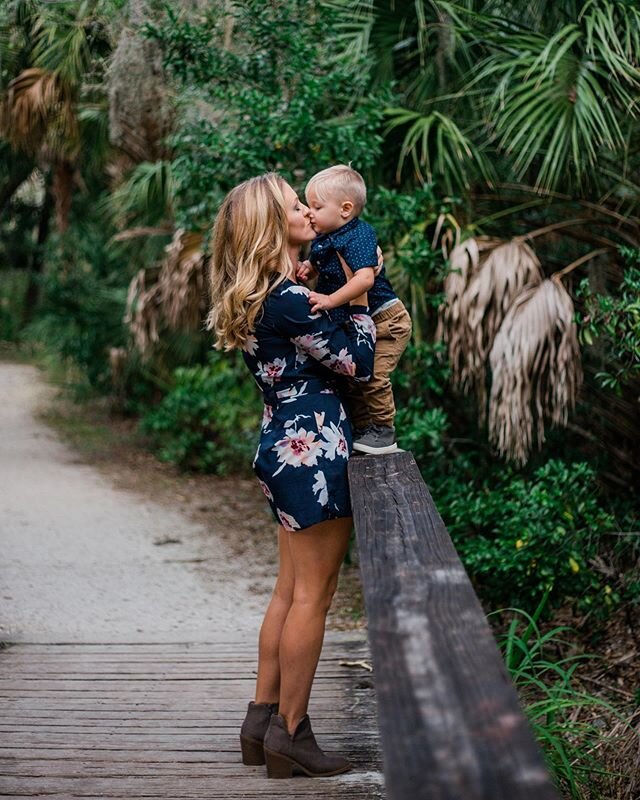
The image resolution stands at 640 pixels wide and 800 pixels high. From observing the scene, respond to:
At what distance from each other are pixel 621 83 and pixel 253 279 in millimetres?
4124

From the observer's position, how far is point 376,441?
3682 millimetres

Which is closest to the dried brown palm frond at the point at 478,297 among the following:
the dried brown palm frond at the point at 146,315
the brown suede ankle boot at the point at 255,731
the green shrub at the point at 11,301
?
the brown suede ankle boot at the point at 255,731

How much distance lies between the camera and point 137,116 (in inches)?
327

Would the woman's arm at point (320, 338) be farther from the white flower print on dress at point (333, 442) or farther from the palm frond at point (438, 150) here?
the palm frond at point (438, 150)

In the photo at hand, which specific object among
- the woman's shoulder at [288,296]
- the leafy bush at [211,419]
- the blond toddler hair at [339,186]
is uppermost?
the blond toddler hair at [339,186]

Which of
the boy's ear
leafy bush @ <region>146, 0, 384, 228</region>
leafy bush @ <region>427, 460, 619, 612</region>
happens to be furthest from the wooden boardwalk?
leafy bush @ <region>146, 0, 384, 228</region>

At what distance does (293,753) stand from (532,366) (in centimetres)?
315

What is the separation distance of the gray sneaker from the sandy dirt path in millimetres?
2303

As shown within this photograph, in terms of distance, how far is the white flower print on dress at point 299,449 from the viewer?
129 inches

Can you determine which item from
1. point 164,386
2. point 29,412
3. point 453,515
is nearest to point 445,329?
point 453,515

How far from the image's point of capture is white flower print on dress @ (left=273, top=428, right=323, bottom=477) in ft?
10.7

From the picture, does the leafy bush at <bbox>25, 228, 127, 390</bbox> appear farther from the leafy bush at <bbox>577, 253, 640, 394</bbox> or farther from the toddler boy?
the toddler boy

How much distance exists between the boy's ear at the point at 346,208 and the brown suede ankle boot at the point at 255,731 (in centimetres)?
175

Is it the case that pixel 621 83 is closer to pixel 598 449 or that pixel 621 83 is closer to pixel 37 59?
pixel 598 449
